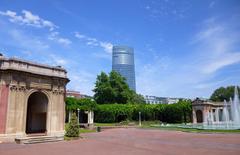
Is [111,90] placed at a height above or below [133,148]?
above

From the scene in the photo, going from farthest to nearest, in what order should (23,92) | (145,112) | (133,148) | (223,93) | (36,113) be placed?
(223,93)
(145,112)
(36,113)
(23,92)
(133,148)

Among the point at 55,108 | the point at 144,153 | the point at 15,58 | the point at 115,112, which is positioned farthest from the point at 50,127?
the point at 115,112

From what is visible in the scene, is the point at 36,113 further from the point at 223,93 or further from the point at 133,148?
the point at 223,93

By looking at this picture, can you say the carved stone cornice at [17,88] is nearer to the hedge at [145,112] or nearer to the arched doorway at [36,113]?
the arched doorway at [36,113]

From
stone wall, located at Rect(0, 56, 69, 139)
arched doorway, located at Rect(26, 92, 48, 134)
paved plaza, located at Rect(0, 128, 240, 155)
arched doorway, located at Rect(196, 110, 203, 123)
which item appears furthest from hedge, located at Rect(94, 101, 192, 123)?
paved plaza, located at Rect(0, 128, 240, 155)

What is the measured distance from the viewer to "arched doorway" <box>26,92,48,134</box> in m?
30.0

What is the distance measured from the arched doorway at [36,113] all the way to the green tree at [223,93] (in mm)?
80058

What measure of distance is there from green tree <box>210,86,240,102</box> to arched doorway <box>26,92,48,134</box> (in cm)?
8006

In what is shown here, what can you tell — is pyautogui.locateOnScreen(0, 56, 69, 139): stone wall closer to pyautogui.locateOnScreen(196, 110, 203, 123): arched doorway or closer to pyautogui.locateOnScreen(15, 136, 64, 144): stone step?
pyautogui.locateOnScreen(15, 136, 64, 144): stone step

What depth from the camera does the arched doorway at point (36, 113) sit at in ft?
98.5

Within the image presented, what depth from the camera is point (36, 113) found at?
3161 centimetres

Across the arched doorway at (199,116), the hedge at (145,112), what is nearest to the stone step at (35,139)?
the hedge at (145,112)

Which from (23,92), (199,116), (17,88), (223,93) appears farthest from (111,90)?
(223,93)

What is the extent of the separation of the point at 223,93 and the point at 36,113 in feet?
273
